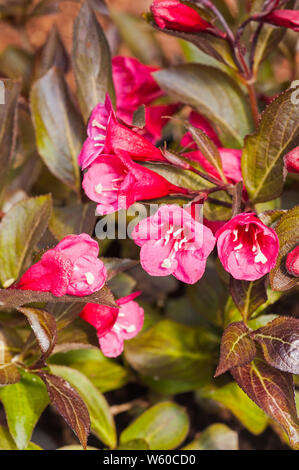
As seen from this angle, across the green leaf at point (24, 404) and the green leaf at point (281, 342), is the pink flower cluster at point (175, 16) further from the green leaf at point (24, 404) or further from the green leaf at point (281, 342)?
the green leaf at point (24, 404)

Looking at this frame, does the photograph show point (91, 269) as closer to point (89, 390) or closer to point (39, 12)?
point (89, 390)

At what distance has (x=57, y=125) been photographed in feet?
3.10

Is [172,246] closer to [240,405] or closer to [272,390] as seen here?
[272,390]

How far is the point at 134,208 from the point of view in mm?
800

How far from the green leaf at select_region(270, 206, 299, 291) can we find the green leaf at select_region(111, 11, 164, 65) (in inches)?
32.5

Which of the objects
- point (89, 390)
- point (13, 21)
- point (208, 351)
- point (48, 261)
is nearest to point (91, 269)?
point (48, 261)

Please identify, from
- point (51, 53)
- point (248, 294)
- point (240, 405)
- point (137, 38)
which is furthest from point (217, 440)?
point (137, 38)

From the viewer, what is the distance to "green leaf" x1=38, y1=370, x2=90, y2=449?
65 centimetres

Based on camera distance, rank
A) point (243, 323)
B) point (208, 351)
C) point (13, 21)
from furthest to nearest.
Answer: point (13, 21)
point (208, 351)
point (243, 323)

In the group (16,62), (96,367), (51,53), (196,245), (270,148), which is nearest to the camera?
(196,245)

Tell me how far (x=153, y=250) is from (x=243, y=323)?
0.18 meters

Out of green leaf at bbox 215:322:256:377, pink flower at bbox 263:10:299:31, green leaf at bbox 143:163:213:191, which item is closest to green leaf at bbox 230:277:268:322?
green leaf at bbox 215:322:256:377

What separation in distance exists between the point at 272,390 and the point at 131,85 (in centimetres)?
55

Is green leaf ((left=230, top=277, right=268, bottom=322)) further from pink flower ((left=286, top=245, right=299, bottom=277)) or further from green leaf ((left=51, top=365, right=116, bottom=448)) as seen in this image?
green leaf ((left=51, top=365, right=116, bottom=448))
